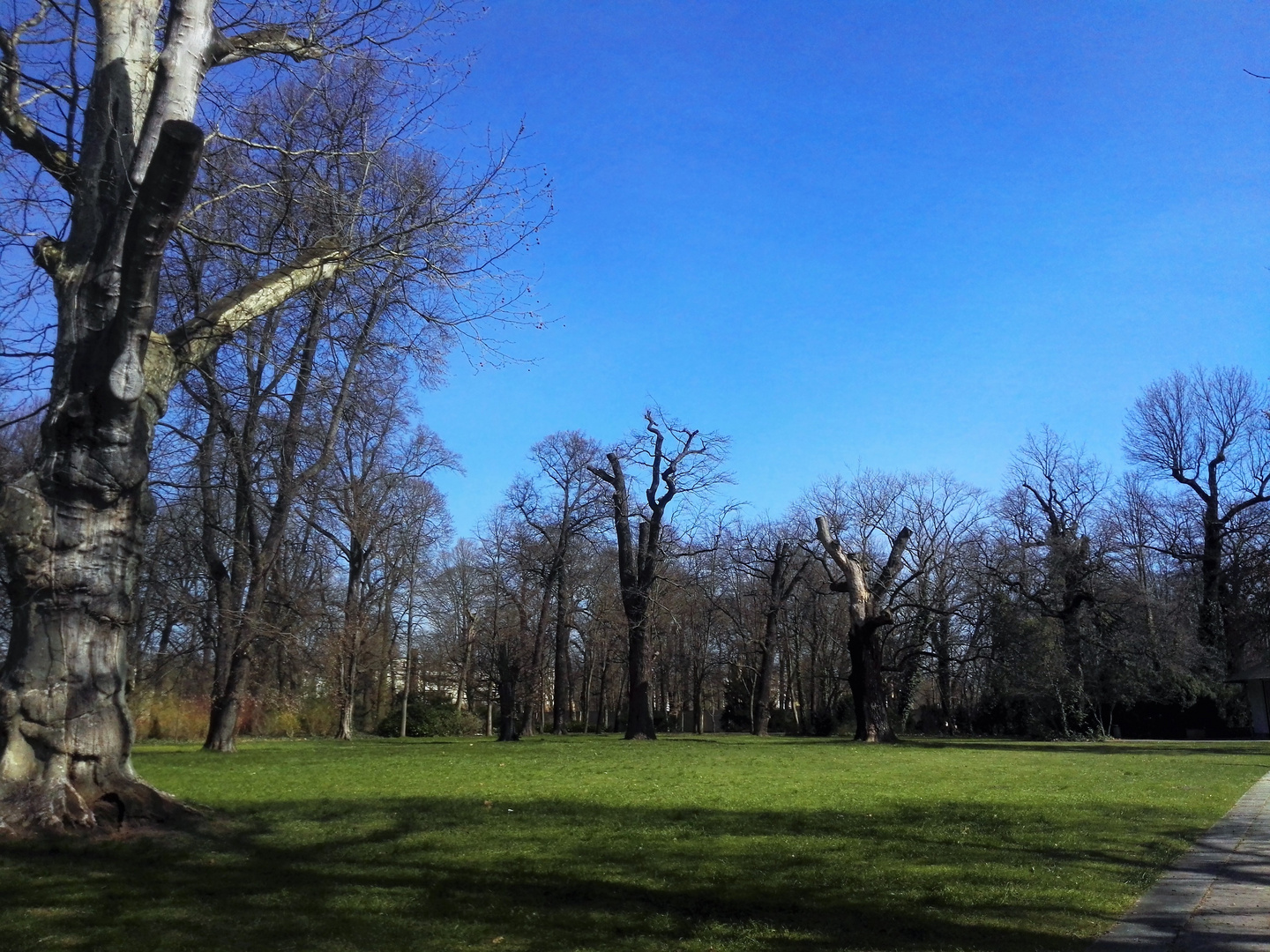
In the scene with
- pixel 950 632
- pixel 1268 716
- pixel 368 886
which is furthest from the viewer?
pixel 950 632

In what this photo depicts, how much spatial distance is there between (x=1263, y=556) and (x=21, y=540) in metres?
27.9

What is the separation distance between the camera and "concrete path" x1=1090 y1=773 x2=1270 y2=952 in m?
5.11

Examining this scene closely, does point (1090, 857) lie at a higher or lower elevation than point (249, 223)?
lower

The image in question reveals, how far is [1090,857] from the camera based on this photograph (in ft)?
25.5

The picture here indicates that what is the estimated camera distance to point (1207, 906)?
6.02 meters

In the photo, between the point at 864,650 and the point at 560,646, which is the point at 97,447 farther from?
the point at 560,646

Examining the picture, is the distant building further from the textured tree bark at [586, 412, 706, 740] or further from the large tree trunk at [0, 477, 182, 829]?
the large tree trunk at [0, 477, 182, 829]

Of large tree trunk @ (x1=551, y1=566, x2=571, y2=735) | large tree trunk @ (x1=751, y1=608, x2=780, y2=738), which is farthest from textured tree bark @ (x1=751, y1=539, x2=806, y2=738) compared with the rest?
large tree trunk @ (x1=551, y1=566, x2=571, y2=735)

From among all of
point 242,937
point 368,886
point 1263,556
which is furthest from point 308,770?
point 1263,556

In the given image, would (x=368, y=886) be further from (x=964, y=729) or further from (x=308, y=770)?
(x=964, y=729)

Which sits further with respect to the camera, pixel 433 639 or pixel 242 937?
pixel 433 639

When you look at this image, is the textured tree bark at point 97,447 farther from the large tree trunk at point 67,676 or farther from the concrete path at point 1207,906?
the concrete path at point 1207,906

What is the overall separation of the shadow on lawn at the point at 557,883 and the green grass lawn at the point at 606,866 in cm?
2

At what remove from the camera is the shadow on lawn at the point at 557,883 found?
5164 mm
